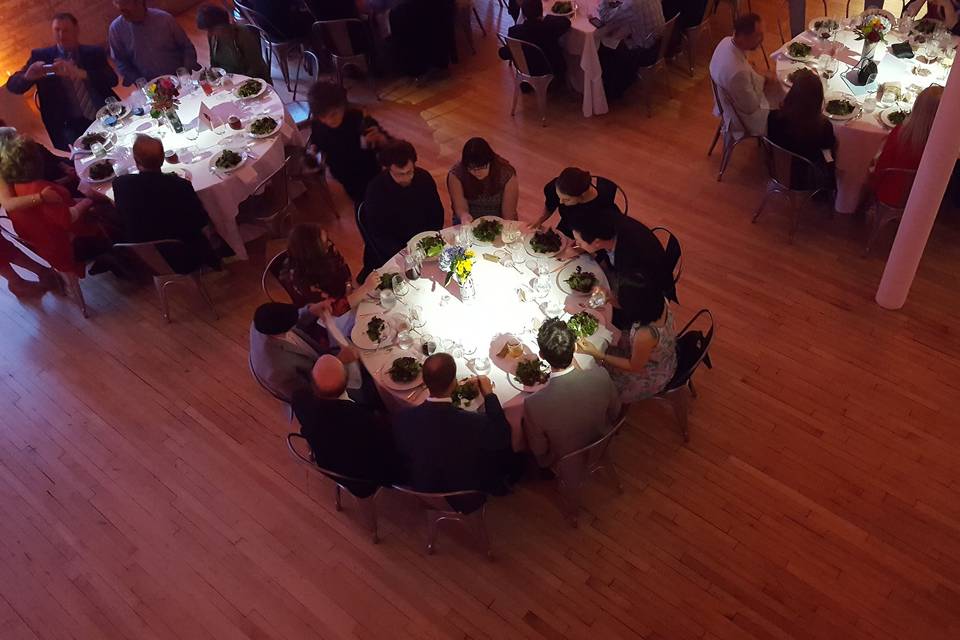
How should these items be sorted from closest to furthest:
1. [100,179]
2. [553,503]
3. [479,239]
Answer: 1. [553,503]
2. [479,239]
3. [100,179]

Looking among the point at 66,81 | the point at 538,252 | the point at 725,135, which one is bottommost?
the point at 725,135

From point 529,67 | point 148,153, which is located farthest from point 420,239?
point 529,67

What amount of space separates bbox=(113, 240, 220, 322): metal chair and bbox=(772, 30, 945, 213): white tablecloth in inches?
195

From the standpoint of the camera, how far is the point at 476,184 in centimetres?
514

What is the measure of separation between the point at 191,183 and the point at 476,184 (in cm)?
217

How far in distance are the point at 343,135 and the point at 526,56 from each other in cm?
234

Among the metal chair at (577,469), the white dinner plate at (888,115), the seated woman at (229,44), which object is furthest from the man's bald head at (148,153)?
the white dinner plate at (888,115)

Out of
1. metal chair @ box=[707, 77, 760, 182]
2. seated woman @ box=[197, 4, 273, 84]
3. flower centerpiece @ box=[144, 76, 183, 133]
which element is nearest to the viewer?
flower centerpiece @ box=[144, 76, 183, 133]

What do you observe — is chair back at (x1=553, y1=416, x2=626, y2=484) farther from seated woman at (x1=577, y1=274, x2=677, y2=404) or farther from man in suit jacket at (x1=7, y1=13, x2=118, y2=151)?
man in suit jacket at (x1=7, y1=13, x2=118, y2=151)

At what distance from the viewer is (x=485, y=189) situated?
515 centimetres

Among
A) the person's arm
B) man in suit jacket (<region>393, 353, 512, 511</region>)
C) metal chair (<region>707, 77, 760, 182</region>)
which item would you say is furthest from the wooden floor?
the person's arm

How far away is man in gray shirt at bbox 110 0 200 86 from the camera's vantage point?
6.84m

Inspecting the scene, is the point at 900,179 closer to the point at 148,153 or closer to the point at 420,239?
the point at 420,239

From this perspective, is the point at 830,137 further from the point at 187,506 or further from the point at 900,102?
the point at 187,506
